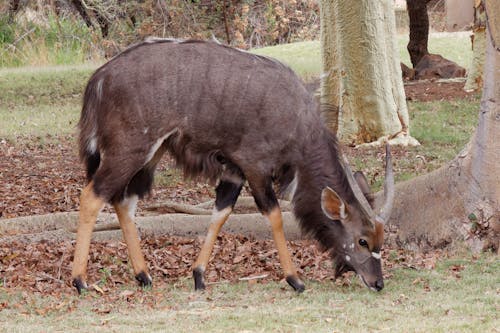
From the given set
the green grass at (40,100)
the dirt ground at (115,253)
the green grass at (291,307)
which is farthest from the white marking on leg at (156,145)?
the green grass at (40,100)

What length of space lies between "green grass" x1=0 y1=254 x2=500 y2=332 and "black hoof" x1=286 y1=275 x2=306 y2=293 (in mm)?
78

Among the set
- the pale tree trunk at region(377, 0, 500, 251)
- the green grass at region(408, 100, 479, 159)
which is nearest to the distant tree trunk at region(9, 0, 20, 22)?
the green grass at region(408, 100, 479, 159)

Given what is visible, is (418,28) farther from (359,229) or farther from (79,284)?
(79,284)

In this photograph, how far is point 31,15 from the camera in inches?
1066

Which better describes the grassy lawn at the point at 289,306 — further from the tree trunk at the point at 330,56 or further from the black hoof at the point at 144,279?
the tree trunk at the point at 330,56

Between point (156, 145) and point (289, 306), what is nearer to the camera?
point (289, 306)

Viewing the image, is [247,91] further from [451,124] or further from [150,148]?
[451,124]

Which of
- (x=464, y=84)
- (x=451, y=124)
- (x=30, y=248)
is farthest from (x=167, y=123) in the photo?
(x=464, y=84)

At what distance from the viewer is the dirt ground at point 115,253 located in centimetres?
843

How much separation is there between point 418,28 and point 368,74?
26.9 ft

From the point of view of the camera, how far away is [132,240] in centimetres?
820

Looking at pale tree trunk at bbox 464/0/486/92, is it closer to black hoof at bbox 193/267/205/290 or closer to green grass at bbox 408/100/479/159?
green grass at bbox 408/100/479/159

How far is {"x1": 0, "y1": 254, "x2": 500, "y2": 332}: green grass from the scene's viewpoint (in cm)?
650

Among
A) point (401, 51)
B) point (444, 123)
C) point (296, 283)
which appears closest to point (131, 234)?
point (296, 283)
